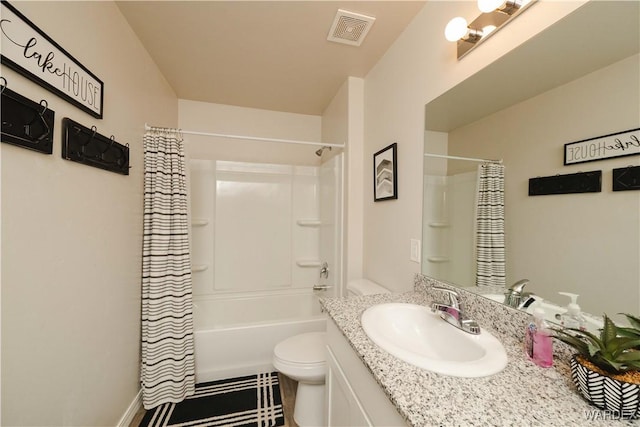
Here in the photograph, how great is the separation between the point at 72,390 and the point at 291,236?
1.90 meters

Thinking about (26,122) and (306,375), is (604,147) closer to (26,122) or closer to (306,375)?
(306,375)

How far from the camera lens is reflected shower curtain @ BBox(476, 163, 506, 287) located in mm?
948

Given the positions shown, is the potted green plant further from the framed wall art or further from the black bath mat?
the black bath mat

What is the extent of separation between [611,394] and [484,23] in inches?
48.4

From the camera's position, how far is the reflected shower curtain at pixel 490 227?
3.11 feet

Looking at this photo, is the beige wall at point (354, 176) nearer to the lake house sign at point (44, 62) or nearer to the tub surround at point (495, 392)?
the tub surround at point (495, 392)

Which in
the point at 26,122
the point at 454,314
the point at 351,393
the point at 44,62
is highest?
the point at 44,62

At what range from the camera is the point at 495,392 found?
578mm

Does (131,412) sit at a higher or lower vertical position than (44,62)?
lower

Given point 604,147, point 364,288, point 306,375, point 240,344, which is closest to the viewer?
point 604,147

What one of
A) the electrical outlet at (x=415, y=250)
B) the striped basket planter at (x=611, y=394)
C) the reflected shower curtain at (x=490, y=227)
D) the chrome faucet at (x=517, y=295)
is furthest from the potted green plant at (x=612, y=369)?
the electrical outlet at (x=415, y=250)

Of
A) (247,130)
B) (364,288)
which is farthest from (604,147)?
(247,130)

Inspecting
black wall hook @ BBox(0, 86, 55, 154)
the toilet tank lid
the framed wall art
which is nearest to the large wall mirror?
the framed wall art

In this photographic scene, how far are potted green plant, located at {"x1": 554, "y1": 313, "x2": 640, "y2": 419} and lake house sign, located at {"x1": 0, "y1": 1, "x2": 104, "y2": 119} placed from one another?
1748mm
